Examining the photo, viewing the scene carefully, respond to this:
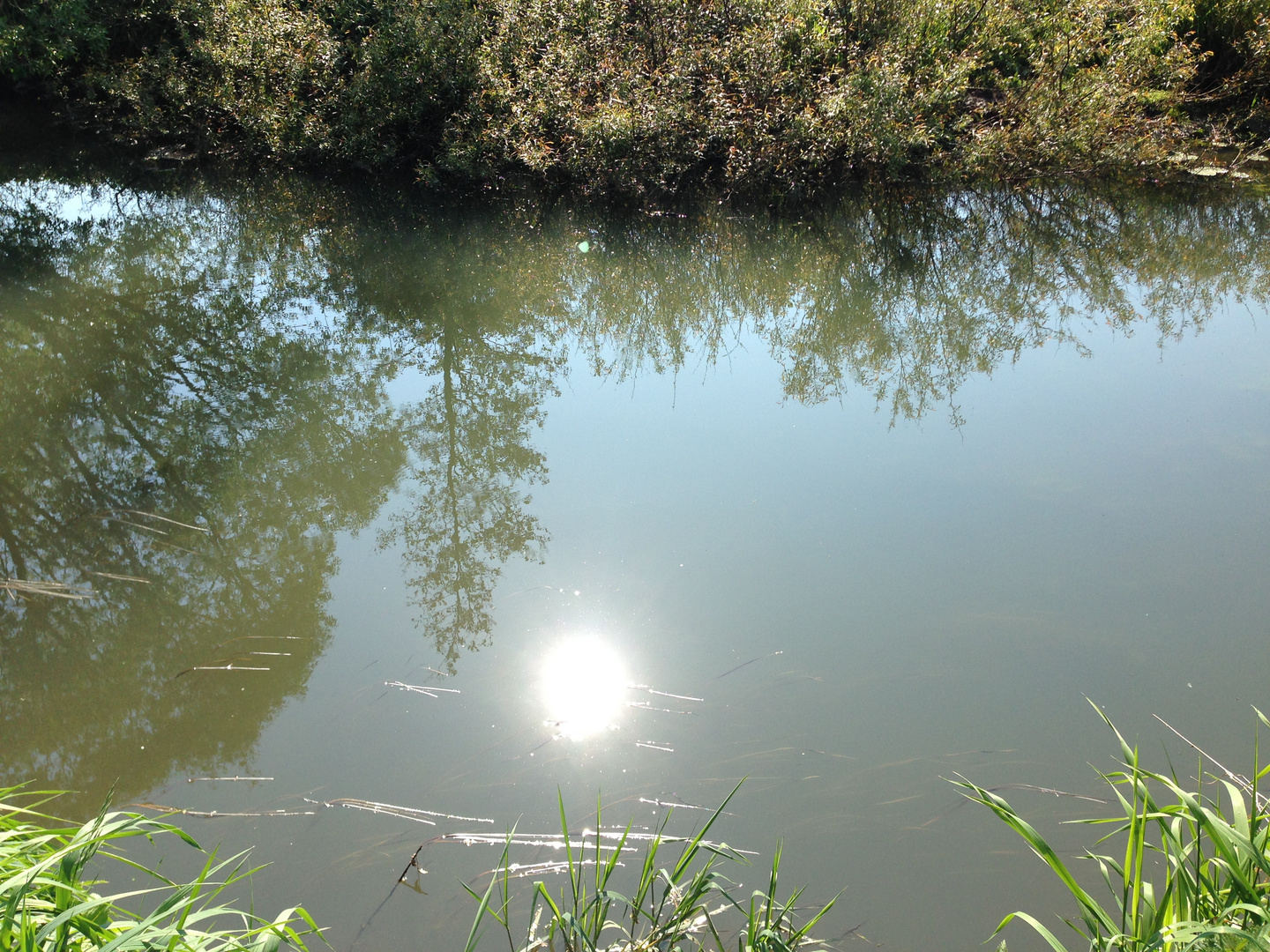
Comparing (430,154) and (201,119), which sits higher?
(201,119)

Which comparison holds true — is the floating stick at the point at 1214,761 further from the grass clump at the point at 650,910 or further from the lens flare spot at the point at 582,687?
the lens flare spot at the point at 582,687

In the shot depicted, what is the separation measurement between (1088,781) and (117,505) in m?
4.42

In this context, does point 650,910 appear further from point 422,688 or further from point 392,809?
point 422,688

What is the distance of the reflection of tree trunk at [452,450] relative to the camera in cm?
365

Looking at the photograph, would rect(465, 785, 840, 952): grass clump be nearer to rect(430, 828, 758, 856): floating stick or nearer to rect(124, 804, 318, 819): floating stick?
rect(430, 828, 758, 856): floating stick

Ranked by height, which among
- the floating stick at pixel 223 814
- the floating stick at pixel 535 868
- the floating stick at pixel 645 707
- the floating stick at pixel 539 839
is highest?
the floating stick at pixel 645 707

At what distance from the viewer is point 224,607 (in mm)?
3412

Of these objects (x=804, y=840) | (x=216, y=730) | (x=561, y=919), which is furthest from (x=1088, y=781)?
(x=216, y=730)

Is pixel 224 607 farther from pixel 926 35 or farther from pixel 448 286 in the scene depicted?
pixel 926 35

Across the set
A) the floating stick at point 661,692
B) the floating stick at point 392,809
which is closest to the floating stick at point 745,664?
the floating stick at point 661,692

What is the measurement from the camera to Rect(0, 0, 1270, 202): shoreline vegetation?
10.1 metres

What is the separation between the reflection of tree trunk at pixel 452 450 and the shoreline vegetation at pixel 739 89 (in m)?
4.87

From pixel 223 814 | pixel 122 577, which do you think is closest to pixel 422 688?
pixel 223 814

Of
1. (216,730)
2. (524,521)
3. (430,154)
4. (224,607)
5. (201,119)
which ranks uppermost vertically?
(201,119)
